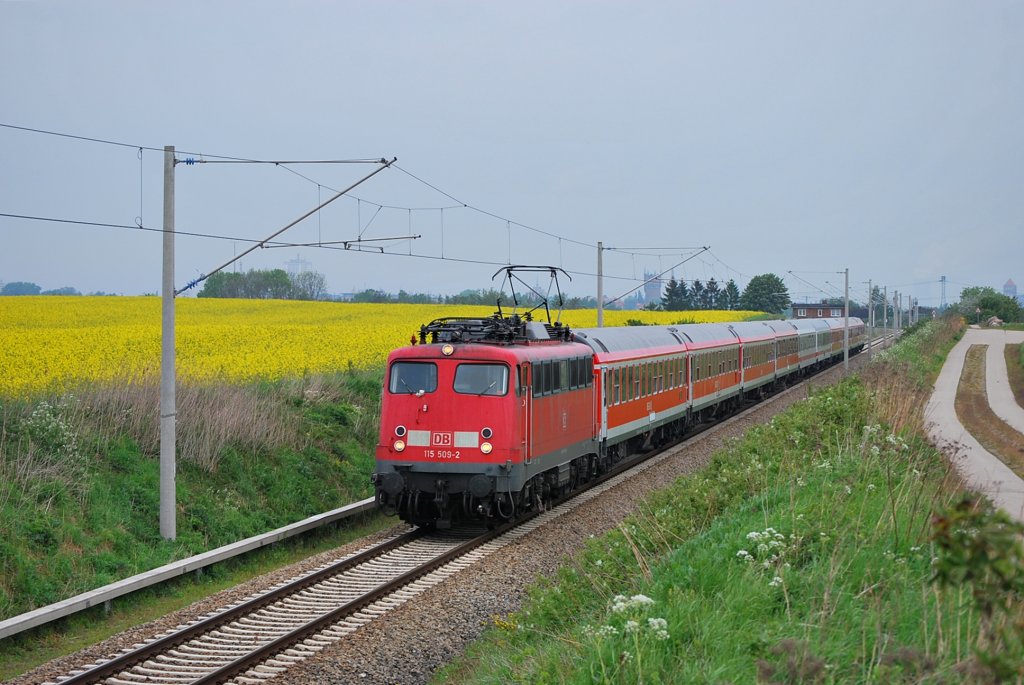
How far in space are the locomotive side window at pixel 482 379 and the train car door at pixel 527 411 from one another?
0.35m

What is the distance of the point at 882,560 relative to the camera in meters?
8.27

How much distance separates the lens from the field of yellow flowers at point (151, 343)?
20.8m

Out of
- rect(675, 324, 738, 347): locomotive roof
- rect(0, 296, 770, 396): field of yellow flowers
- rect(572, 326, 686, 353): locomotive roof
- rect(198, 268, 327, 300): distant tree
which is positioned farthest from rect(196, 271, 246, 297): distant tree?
rect(572, 326, 686, 353): locomotive roof

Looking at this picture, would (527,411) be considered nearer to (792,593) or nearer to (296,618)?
(296,618)

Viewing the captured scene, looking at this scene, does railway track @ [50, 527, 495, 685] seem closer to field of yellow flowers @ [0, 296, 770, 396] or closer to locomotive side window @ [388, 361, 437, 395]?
locomotive side window @ [388, 361, 437, 395]

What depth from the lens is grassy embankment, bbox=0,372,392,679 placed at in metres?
13.4

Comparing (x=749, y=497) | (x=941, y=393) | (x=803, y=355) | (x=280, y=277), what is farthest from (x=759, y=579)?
(x=280, y=277)

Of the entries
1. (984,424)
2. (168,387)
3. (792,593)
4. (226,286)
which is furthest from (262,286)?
(792,593)

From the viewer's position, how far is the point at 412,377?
16.9 meters

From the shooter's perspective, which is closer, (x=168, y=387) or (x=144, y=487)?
(x=168, y=387)

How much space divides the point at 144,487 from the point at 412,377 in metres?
4.50

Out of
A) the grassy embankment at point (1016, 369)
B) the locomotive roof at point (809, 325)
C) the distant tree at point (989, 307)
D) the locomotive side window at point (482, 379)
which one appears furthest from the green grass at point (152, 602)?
the distant tree at point (989, 307)

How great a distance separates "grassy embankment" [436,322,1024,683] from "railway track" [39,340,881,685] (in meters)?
1.79

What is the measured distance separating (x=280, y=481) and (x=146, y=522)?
392 centimetres
